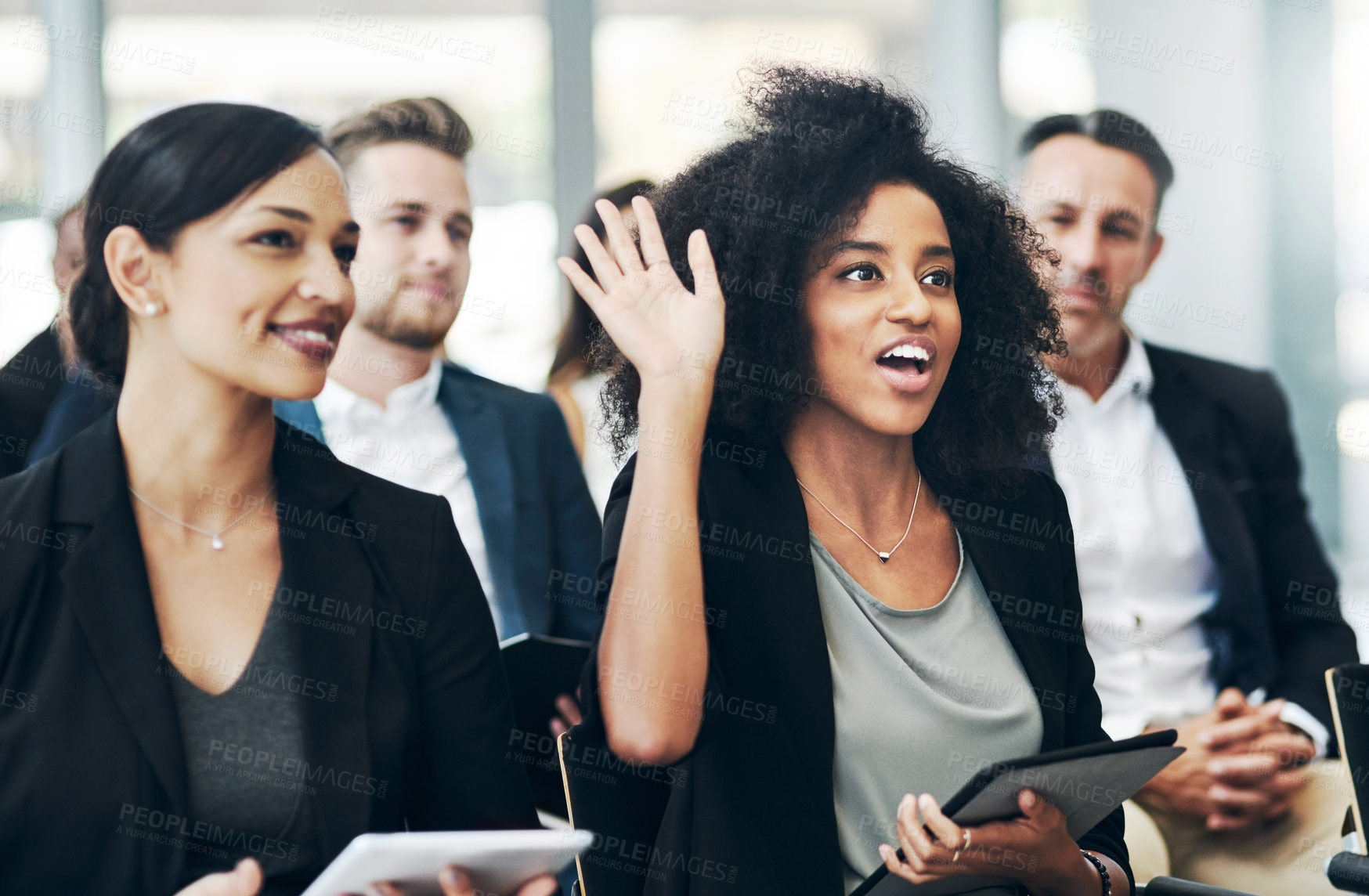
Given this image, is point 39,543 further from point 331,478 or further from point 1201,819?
point 1201,819

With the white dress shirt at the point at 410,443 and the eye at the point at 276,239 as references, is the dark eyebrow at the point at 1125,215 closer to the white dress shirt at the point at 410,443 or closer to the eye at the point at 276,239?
the white dress shirt at the point at 410,443

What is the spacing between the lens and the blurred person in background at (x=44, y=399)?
207cm

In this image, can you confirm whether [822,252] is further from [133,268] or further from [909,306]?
[133,268]

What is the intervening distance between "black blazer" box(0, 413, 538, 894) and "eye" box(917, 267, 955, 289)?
0.78 m

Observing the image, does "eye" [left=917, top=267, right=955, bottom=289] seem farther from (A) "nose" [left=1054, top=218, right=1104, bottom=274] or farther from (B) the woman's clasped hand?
(A) "nose" [left=1054, top=218, right=1104, bottom=274]

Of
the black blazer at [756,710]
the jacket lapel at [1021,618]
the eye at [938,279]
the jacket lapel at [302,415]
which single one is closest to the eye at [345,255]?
the black blazer at [756,710]

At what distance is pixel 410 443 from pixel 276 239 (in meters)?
0.90

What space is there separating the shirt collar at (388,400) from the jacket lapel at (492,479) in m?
0.03

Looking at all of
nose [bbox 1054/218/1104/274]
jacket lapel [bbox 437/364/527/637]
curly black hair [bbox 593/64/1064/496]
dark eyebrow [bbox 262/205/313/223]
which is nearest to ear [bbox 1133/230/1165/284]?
nose [bbox 1054/218/1104/274]

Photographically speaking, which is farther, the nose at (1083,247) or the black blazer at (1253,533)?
the nose at (1083,247)

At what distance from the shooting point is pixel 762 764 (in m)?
1.66

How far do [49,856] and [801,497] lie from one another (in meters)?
1.06

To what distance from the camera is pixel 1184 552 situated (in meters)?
2.86

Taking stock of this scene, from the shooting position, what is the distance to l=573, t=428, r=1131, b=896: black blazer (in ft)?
5.35
